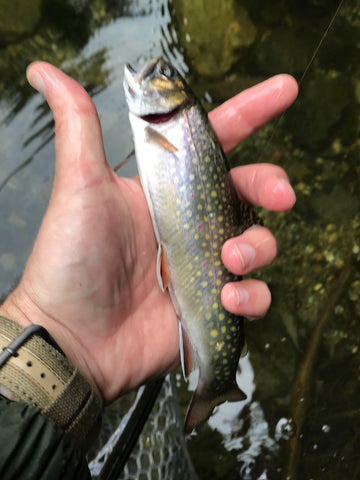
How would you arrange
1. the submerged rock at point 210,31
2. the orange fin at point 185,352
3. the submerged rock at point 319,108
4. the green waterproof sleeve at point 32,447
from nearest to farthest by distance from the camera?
the green waterproof sleeve at point 32,447
the orange fin at point 185,352
the submerged rock at point 210,31
the submerged rock at point 319,108

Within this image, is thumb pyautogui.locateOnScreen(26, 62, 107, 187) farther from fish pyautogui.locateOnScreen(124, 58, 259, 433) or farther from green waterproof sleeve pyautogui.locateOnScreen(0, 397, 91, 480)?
green waterproof sleeve pyautogui.locateOnScreen(0, 397, 91, 480)

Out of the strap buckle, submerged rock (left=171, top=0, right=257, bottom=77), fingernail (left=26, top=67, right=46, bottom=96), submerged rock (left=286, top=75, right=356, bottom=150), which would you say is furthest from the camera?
submerged rock (left=286, top=75, right=356, bottom=150)

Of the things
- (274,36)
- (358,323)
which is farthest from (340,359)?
(274,36)

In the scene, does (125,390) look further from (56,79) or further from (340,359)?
(340,359)

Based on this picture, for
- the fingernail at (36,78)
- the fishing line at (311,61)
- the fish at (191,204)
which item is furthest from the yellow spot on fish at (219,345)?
the fishing line at (311,61)

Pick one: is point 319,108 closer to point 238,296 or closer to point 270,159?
point 270,159

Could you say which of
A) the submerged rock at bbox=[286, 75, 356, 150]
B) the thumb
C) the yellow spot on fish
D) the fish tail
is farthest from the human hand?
the submerged rock at bbox=[286, 75, 356, 150]

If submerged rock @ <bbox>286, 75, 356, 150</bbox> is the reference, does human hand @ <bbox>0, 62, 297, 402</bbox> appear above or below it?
above

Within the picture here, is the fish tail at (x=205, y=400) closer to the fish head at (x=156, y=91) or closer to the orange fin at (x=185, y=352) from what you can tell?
the orange fin at (x=185, y=352)
